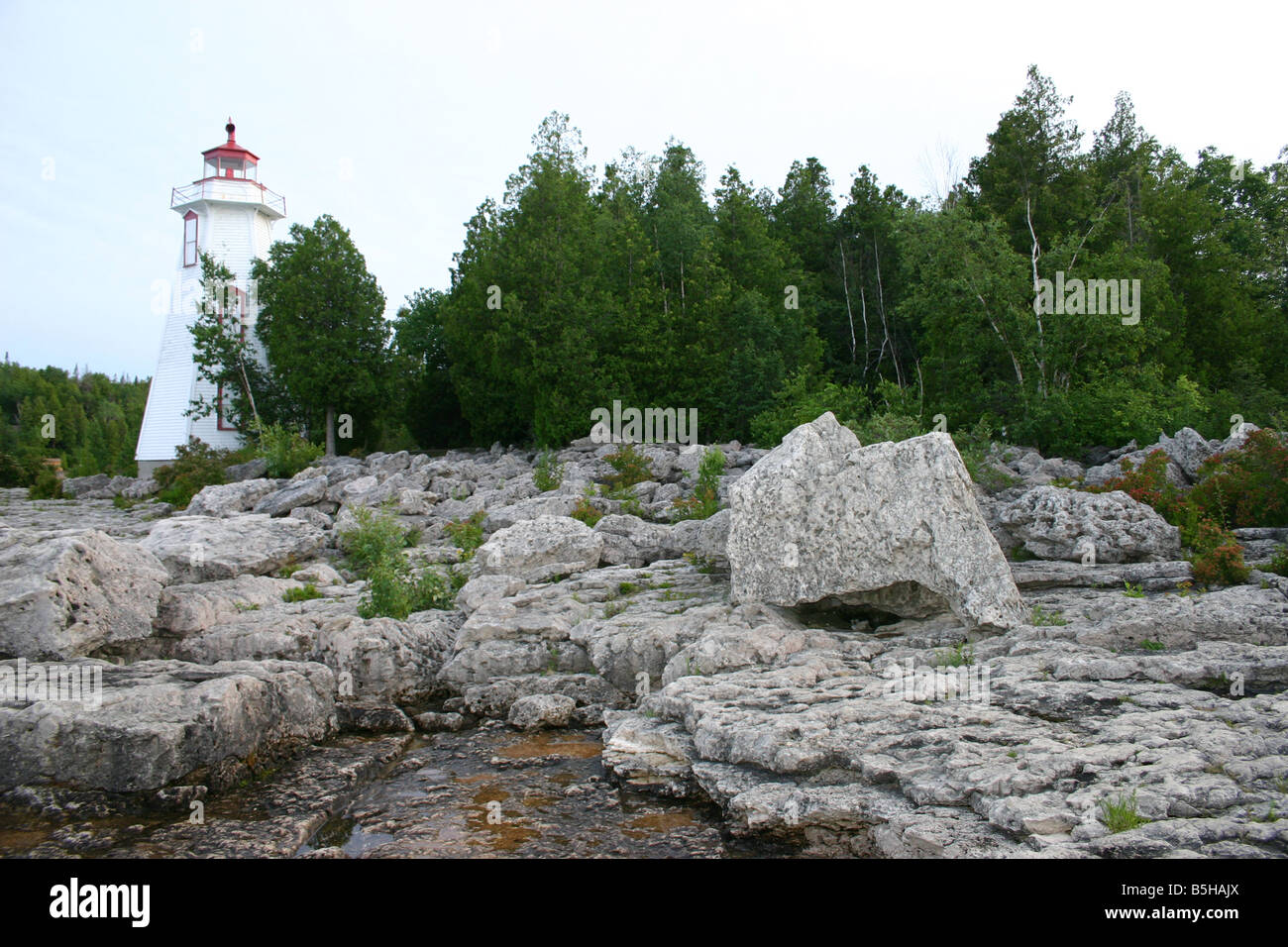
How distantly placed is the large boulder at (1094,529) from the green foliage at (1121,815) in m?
7.81

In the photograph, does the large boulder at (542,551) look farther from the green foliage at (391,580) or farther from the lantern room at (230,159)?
the lantern room at (230,159)

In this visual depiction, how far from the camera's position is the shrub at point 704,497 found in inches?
731

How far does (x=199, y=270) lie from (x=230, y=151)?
665 cm

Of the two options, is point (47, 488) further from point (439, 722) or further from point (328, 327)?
point (439, 722)

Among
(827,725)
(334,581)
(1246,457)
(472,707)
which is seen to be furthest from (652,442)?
(827,725)

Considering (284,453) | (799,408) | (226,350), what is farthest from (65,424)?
(799,408)

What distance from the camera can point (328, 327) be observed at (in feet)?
Answer: 132

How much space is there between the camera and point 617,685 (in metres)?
11.4

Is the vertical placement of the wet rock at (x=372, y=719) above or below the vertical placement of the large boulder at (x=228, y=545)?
below

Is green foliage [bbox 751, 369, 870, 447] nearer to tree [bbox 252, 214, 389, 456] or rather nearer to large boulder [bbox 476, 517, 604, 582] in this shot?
large boulder [bbox 476, 517, 604, 582]

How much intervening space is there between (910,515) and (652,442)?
22895 mm

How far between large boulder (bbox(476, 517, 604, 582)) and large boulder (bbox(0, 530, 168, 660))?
18.8ft

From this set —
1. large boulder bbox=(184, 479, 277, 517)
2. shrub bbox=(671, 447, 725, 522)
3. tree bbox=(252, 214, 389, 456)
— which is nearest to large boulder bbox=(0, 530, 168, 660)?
shrub bbox=(671, 447, 725, 522)

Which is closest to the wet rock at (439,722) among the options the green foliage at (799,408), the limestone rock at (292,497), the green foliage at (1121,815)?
the green foliage at (1121,815)
